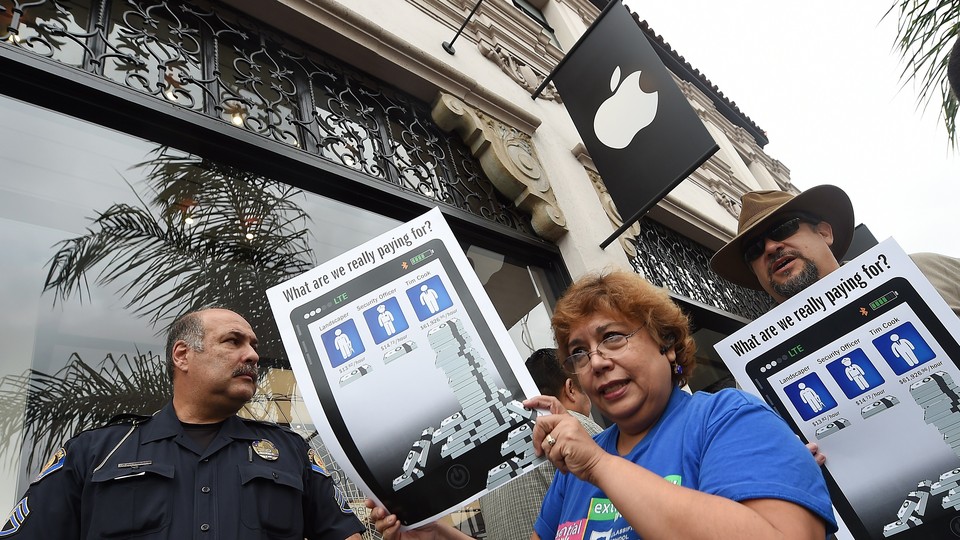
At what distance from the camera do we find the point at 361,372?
1198 mm

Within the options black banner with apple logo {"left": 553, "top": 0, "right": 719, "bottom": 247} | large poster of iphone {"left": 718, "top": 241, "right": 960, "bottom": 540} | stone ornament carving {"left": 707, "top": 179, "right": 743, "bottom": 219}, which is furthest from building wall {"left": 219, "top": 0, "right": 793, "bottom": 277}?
large poster of iphone {"left": 718, "top": 241, "right": 960, "bottom": 540}

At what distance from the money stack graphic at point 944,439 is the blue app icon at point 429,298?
4.63ft

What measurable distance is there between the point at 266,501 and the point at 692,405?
1.19 metres

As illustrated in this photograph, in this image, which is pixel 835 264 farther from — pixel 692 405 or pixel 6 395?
pixel 6 395

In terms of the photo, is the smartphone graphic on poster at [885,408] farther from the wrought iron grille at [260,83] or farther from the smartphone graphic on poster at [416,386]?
the wrought iron grille at [260,83]

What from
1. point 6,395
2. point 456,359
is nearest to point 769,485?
point 456,359

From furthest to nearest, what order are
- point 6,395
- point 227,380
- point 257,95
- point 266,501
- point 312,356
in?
1. point 257,95
2. point 6,395
3. point 227,380
4. point 266,501
5. point 312,356

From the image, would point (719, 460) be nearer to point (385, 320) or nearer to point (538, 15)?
point (385, 320)

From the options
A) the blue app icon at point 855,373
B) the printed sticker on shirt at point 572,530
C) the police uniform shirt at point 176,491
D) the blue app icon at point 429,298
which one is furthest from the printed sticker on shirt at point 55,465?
the blue app icon at point 855,373

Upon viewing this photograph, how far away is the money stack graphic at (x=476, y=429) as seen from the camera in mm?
1111

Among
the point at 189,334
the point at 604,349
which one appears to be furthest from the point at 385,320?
the point at 189,334

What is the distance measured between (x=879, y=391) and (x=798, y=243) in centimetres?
81

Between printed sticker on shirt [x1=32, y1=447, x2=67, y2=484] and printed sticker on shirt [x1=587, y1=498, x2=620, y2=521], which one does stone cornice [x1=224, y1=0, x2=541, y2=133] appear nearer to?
printed sticker on shirt [x1=32, y1=447, x2=67, y2=484]

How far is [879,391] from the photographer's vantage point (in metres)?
1.57
